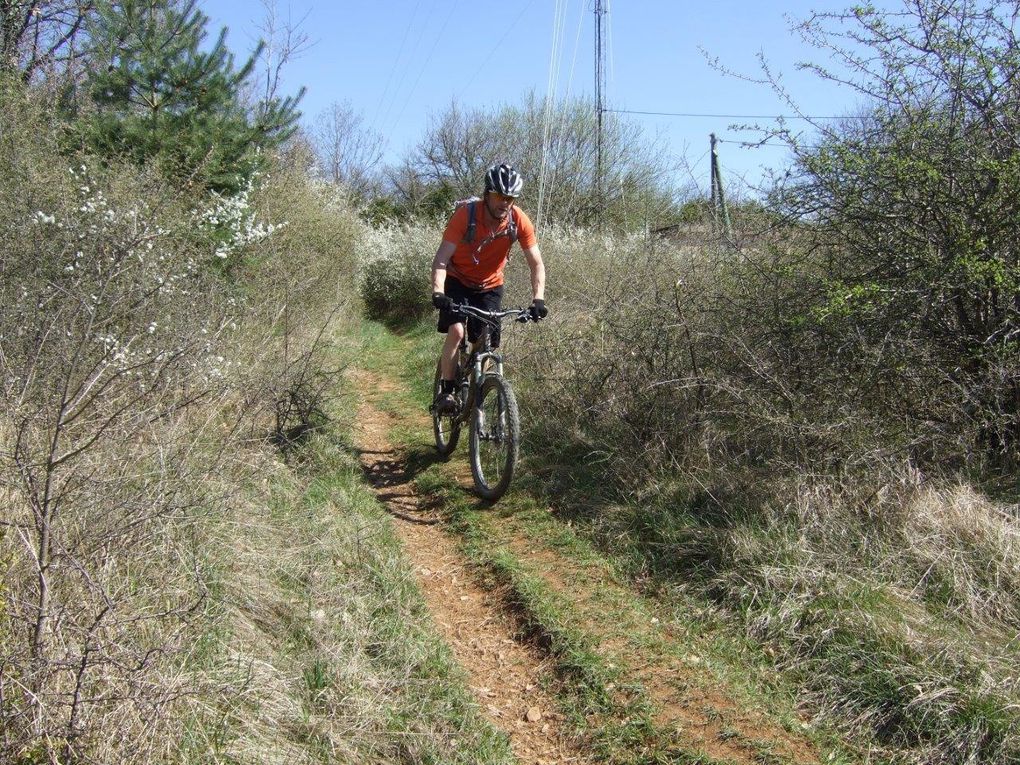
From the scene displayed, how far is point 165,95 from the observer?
28.2 feet

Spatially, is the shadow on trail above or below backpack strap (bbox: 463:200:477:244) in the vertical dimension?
below

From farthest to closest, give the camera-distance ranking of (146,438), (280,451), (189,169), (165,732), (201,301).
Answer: (189,169)
(201,301)
(280,451)
(146,438)
(165,732)

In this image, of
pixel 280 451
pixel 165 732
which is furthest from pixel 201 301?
pixel 165 732

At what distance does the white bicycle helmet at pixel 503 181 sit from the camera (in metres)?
5.37

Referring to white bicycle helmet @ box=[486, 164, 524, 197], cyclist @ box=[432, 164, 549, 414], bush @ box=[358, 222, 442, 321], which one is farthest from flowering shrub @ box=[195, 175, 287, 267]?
bush @ box=[358, 222, 442, 321]

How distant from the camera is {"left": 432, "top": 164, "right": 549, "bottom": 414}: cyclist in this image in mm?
5434

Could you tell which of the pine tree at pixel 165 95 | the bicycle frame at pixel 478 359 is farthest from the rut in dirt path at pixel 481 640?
the pine tree at pixel 165 95

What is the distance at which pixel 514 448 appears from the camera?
5148 mm

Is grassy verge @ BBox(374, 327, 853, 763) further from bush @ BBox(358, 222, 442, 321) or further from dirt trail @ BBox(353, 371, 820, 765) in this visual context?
bush @ BBox(358, 222, 442, 321)

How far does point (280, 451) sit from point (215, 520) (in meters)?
1.92

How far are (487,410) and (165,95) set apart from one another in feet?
18.9

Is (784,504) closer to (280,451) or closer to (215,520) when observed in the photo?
(215,520)

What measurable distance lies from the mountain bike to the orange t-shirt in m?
0.35

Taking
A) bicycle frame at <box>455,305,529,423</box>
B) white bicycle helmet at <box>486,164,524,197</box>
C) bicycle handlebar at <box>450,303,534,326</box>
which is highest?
white bicycle helmet at <box>486,164,524,197</box>
